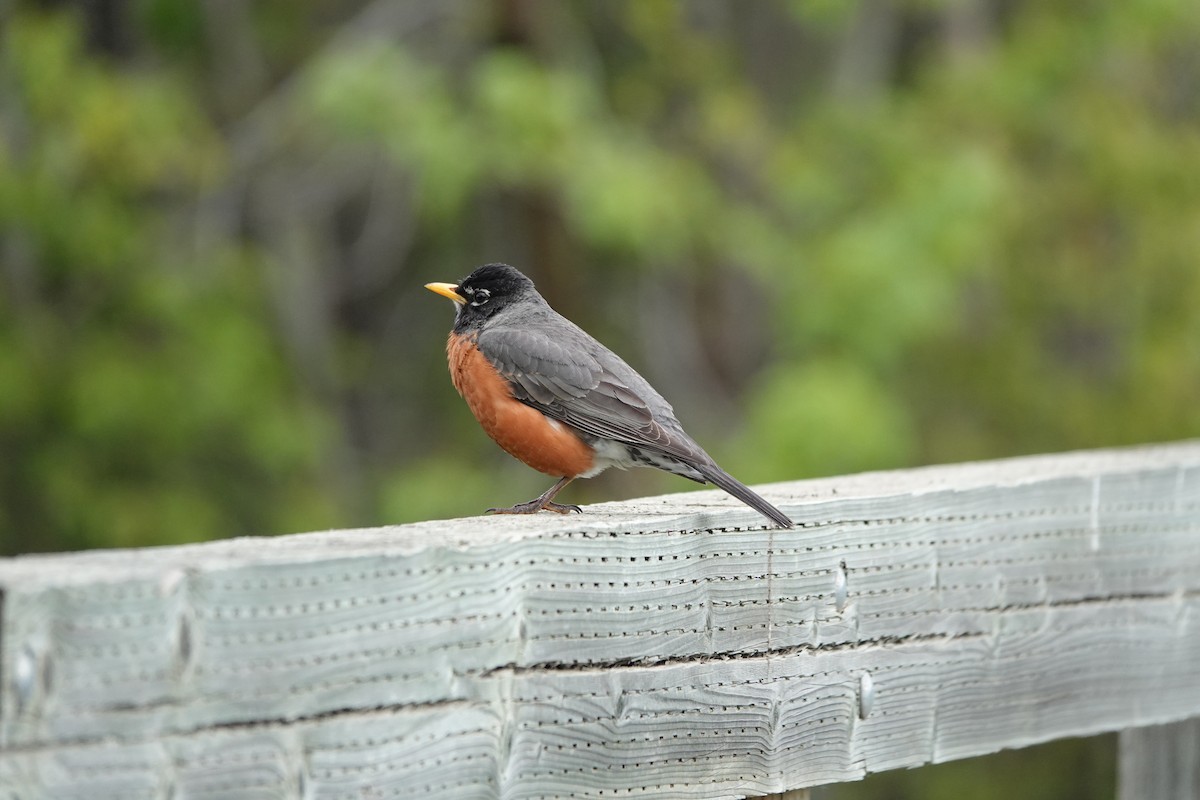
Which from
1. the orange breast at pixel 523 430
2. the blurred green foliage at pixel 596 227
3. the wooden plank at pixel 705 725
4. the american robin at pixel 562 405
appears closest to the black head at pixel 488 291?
the american robin at pixel 562 405

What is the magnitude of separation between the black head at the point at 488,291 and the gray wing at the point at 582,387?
47 cm

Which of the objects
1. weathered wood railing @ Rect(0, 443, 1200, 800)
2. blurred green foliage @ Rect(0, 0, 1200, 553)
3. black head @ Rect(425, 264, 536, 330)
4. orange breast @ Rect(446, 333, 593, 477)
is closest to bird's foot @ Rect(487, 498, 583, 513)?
orange breast @ Rect(446, 333, 593, 477)

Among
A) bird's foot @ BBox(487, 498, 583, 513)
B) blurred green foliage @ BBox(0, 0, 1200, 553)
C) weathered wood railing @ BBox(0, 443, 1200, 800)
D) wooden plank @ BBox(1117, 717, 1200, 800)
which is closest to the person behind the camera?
weathered wood railing @ BBox(0, 443, 1200, 800)

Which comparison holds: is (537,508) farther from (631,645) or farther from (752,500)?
(631,645)

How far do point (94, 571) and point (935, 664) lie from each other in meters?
1.49

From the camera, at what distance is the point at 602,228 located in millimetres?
8734

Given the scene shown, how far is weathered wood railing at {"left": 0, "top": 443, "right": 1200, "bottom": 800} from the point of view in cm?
162

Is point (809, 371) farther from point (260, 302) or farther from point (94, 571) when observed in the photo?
point (94, 571)

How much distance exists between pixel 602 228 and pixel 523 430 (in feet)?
14.7

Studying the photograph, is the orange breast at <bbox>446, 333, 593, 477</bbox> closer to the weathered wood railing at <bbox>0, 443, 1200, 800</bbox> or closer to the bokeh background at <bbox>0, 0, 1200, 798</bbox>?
the weathered wood railing at <bbox>0, 443, 1200, 800</bbox>

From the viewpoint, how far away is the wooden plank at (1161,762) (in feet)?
9.42

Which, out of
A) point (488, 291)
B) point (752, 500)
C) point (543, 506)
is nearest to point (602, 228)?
point (488, 291)

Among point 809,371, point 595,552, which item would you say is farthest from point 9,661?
point 809,371

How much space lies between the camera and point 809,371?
9180 mm
